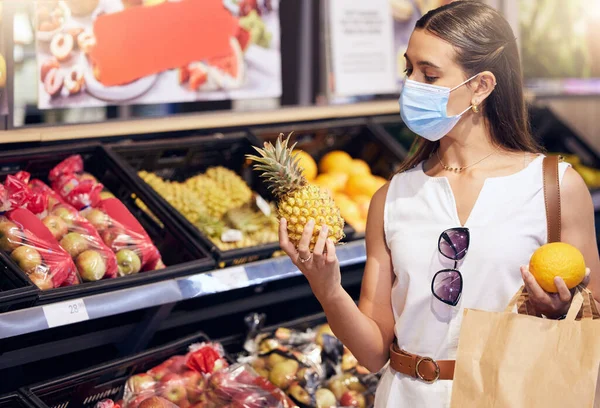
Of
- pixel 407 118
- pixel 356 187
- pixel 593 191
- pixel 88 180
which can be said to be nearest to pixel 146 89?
pixel 88 180

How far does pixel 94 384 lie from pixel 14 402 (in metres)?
0.28

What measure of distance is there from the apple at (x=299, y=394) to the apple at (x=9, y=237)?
1092mm

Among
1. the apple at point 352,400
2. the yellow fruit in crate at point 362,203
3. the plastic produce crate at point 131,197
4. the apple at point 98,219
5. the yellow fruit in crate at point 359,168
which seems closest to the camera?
the plastic produce crate at point 131,197

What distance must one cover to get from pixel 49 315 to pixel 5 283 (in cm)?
20

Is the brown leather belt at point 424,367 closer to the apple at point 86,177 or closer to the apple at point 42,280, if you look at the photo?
the apple at point 42,280

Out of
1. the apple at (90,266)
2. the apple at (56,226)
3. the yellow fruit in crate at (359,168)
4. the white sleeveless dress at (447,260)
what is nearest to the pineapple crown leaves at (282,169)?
the white sleeveless dress at (447,260)

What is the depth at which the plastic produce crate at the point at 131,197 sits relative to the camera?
2.52 metres

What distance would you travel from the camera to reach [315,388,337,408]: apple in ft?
9.01

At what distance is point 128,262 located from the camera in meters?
2.55

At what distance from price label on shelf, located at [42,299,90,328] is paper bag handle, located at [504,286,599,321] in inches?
47.0

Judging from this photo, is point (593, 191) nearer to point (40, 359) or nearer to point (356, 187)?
point (356, 187)

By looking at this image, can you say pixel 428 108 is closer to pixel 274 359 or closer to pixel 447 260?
pixel 447 260

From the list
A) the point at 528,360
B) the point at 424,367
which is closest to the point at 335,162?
the point at 424,367

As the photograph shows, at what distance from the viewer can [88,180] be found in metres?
2.79
